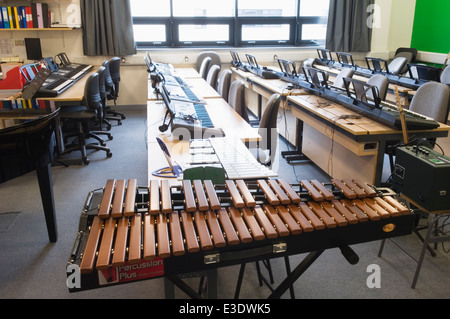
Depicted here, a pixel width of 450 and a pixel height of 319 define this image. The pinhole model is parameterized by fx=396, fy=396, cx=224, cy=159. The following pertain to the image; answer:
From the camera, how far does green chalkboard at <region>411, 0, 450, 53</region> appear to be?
6.74m

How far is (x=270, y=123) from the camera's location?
326 centimetres

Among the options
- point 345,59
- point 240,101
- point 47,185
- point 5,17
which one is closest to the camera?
point 47,185

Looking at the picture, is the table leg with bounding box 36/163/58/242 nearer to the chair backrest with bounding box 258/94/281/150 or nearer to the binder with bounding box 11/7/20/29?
the chair backrest with bounding box 258/94/281/150

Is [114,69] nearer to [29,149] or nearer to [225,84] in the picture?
[225,84]

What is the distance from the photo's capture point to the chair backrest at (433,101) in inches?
144

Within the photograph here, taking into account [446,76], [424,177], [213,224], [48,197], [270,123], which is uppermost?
[446,76]

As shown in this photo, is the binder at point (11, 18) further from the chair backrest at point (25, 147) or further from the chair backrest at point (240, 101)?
the chair backrest at point (25, 147)

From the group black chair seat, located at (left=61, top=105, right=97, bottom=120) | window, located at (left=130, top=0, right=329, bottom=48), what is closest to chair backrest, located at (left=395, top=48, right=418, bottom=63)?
window, located at (left=130, top=0, right=329, bottom=48)

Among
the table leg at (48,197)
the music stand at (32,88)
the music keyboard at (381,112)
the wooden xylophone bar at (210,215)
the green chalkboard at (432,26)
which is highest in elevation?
the green chalkboard at (432,26)

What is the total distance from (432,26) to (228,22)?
3.67 m

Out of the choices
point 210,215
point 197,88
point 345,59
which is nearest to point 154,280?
point 210,215

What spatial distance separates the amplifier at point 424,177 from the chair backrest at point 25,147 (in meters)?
2.44

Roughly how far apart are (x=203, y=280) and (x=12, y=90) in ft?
11.6

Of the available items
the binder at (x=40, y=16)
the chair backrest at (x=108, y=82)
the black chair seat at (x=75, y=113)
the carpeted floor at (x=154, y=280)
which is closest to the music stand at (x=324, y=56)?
the chair backrest at (x=108, y=82)
